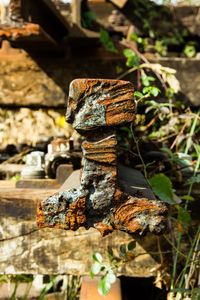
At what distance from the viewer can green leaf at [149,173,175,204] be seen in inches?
79.2

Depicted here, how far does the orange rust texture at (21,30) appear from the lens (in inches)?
101

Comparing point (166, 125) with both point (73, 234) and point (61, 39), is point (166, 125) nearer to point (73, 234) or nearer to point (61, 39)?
point (61, 39)

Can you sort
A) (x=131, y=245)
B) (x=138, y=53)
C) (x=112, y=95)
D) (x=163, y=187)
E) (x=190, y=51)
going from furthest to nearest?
(x=190, y=51)
(x=138, y=53)
(x=131, y=245)
(x=163, y=187)
(x=112, y=95)

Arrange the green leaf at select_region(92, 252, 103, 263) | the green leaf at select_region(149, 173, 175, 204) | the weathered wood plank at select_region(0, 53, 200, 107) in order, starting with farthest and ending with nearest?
the weathered wood plank at select_region(0, 53, 200, 107) → the green leaf at select_region(92, 252, 103, 263) → the green leaf at select_region(149, 173, 175, 204)

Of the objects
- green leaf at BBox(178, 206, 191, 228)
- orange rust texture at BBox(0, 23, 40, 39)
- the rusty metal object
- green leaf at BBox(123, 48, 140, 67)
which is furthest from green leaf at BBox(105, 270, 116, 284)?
green leaf at BBox(123, 48, 140, 67)

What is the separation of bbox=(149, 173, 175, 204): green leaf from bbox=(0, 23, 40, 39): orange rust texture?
103cm

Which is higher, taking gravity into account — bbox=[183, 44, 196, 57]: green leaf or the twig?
the twig

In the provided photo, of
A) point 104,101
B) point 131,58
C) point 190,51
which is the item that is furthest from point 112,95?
point 190,51

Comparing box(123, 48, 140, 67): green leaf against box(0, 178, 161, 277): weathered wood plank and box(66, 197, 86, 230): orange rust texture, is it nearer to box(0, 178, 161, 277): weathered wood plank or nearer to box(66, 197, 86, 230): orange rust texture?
box(0, 178, 161, 277): weathered wood plank

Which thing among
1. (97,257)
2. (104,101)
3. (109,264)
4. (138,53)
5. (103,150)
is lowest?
(109,264)

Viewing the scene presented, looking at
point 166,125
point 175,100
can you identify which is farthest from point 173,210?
point 175,100

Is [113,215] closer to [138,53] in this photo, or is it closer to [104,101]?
[104,101]

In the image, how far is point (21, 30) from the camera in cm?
259

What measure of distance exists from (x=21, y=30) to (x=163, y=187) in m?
1.12
